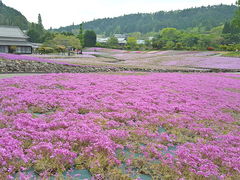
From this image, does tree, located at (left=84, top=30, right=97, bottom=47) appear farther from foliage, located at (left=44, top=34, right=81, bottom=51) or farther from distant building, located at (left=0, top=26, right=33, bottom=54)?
distant building, located at (left=0, top=26, right=33, bottom=54)

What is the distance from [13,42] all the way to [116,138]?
72.9 metres

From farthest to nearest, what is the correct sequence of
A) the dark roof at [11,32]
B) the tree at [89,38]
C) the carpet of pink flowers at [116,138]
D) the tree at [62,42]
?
1. the tree at [89,38]
2. the tree at [62,42]
3. the dark roof at [11,32]
4. the carpet of pink flowers at [116,138]

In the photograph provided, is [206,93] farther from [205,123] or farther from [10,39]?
[10,39]

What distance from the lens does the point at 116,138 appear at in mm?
6785

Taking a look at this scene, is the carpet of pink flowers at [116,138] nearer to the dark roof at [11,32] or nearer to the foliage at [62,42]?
the dark roof at [11,32]

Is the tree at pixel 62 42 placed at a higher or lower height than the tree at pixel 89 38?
lower

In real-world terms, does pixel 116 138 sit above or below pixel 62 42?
below

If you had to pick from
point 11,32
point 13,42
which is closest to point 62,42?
point 11,32

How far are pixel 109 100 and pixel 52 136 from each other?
5647mm

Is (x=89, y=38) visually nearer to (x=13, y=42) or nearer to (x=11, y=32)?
(x=11, y=32)

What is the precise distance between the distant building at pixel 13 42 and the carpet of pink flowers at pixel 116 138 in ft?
207

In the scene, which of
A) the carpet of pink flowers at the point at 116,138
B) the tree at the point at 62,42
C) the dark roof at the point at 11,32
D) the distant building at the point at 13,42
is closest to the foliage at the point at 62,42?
the tree at the point at 62,42

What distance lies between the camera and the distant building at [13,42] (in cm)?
6625

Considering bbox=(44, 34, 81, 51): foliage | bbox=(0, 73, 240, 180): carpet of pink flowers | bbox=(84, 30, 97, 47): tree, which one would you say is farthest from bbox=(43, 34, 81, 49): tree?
bbox=(0, 73, 240, 180): carpet of pink flowers
